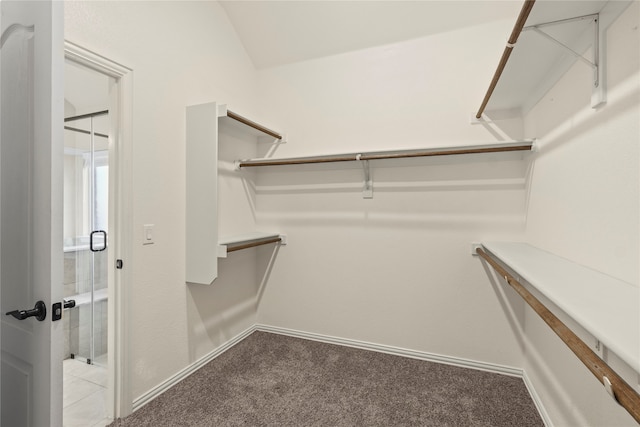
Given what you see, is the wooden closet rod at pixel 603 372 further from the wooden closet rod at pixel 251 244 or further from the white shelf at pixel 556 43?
the wooden closet rod at pixel 251 244

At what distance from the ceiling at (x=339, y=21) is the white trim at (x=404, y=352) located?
8.14 ft

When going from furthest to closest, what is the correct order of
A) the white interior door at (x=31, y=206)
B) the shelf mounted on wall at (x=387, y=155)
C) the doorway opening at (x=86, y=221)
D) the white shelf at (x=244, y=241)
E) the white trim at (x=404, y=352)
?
the doorway opening at (x=86, y=221) < the white trim at (x=404, y=352) < the white shelf at (x=244, y=241) < the shelf mounted on wall at (x=387, y=155) < the white interior door at (x=31, y=206)

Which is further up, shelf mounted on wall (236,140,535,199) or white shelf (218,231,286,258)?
shelf mounted on wall (236,140,535,199)

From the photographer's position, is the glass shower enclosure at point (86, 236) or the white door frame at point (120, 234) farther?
the glass shower enclosure at point (86, 236)

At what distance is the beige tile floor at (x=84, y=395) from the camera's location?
171 cm

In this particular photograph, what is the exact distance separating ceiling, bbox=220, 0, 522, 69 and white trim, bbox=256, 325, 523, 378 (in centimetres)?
248

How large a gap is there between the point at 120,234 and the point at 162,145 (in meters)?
0.60

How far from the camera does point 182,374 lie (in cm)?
205

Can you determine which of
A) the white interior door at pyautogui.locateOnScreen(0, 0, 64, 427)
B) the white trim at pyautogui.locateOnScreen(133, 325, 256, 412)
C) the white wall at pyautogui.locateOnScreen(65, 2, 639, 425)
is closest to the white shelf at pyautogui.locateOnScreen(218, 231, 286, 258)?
the white wall at pyautogui.locateOnScreen(65, 2, 639, 425)

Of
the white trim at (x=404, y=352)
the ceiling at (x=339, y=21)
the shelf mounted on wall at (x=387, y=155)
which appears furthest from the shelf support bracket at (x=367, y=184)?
the white trim at (x=404, y=352)

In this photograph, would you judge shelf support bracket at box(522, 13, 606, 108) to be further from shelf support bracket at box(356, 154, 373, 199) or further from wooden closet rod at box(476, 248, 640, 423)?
shelf support bracket at box(356, 154, 373, 199)

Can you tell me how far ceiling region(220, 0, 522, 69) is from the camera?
213 cm

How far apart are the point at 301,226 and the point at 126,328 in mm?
1493

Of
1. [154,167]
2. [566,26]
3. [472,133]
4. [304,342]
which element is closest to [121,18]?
[154,167]
